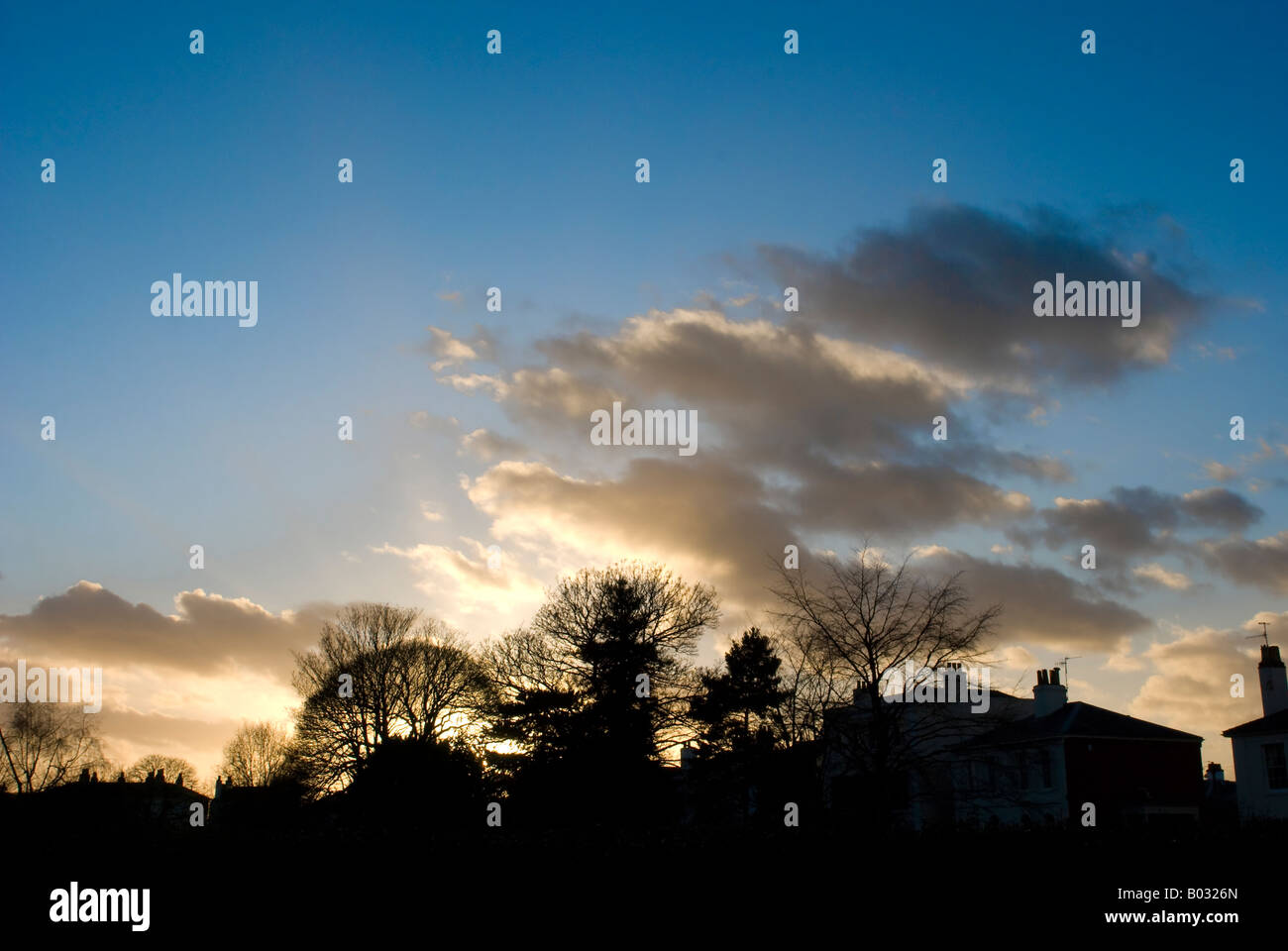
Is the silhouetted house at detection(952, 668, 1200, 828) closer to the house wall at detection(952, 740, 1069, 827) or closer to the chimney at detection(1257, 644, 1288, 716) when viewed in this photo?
the house wall at detection(952, 740, 1069, 827)

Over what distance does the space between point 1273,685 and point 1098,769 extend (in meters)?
8.96

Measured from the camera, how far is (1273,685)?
43.3 metres

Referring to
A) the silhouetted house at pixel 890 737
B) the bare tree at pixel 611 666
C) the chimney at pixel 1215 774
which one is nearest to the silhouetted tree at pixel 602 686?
the bare tree at pixel 611 666

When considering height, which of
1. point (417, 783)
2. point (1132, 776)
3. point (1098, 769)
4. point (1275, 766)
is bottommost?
point (1132, 776)

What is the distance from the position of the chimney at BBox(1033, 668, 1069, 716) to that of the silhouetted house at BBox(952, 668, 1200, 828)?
1.54 m

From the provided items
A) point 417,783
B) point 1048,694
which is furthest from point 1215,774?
point 417,783

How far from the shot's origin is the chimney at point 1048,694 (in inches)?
2004

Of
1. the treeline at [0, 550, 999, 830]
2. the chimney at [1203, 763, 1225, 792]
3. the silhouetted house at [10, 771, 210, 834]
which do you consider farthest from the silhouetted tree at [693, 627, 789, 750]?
the chimney at [1203, 763, 1225, 792]

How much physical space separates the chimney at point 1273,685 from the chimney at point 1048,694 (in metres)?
9.94

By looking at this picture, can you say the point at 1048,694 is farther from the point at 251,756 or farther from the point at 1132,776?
the point at 251,756
